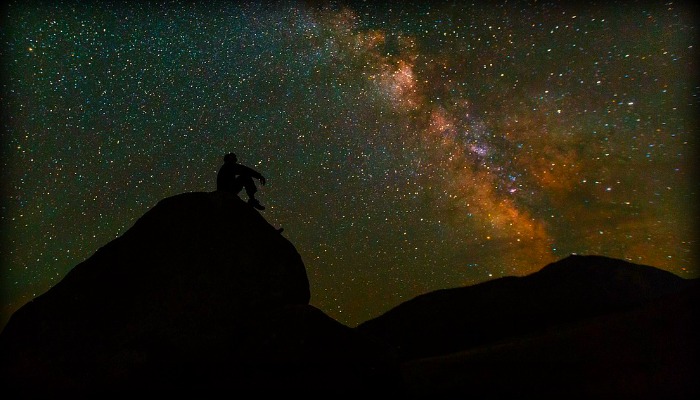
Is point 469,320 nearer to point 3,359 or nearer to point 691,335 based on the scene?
point 691,335

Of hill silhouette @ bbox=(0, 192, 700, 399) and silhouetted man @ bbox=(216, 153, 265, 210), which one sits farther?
silhouetted man @ bbox=(216, 153, 265, 210)

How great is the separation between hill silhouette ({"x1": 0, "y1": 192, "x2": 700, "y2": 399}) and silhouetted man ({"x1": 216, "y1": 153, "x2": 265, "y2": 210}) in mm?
888

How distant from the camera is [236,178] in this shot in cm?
995

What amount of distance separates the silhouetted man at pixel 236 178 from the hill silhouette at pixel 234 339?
34.9 inches

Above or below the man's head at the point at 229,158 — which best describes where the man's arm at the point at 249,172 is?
below

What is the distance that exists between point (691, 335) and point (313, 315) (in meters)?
7.35

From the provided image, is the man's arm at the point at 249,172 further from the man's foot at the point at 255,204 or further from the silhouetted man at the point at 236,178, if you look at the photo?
the man's foot at the point at 255,204

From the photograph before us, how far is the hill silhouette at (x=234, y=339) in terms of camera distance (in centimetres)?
637

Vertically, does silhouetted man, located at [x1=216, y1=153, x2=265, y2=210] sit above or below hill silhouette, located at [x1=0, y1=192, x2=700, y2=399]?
above

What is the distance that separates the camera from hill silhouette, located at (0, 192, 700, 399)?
6371 millimetres

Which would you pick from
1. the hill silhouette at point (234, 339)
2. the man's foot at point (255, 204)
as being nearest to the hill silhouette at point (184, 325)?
the hill silhouette at point (234, 339)

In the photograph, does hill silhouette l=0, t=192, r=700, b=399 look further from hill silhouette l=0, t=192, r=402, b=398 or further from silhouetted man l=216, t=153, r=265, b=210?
silhouetted man l=216, t=153, r=265, b=210

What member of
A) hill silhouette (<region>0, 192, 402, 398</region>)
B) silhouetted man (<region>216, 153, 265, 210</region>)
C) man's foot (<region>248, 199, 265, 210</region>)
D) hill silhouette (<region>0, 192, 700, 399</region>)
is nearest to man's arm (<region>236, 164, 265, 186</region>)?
silhouetted man (<region>216, 153, 265, 210</region>)

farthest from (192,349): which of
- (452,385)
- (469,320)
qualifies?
(469,320)
